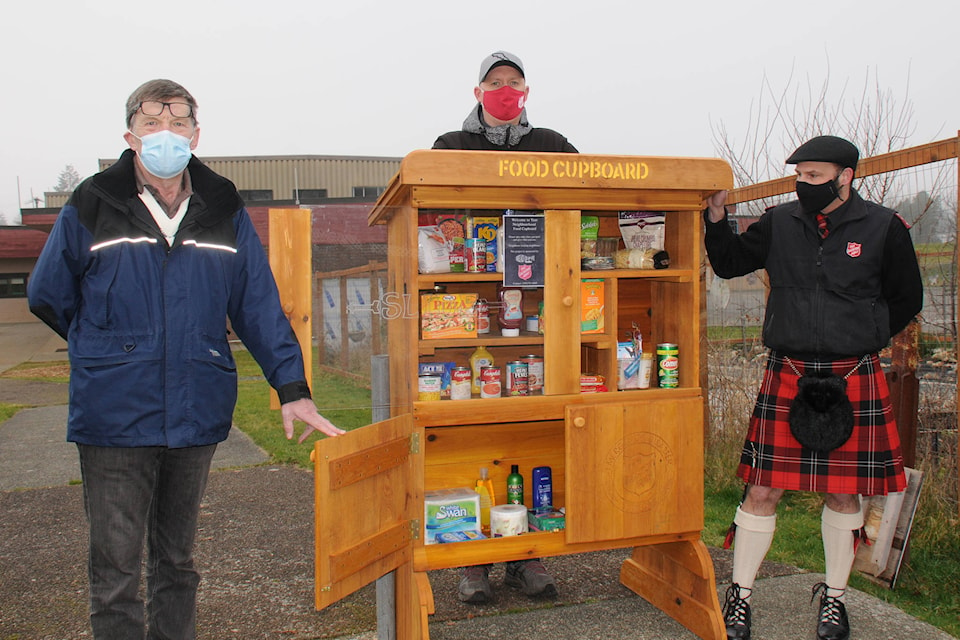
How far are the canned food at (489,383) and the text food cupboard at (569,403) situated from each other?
121mm

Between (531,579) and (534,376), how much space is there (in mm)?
966

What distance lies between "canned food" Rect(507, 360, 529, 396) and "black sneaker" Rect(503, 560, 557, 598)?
2.93 ft

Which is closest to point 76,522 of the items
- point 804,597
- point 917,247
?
point 804,597

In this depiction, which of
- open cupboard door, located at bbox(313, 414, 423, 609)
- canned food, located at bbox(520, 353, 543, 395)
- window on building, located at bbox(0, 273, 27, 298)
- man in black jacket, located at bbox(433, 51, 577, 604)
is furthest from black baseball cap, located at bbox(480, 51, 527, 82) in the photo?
window on building, located at bbox(0, 273, 27, 298)

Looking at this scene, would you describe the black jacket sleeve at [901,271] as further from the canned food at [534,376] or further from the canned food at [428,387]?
the canned food at [428,387]

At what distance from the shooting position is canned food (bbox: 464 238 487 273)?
303cm

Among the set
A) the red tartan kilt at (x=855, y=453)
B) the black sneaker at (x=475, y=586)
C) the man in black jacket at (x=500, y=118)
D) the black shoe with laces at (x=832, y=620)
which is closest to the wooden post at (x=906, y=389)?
the red tartan kilt at (x=855, y=453)

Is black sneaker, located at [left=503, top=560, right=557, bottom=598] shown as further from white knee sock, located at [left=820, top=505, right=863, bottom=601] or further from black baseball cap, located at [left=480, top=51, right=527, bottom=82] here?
black baseball cap, located at [left=480, top=51, right=527, bottom=82]

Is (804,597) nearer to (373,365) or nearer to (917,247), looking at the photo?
(917,247)

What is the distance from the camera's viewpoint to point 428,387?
2.89 m

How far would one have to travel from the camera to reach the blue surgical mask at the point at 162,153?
2209 mm

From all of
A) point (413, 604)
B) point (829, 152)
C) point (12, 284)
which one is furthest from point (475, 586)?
point (12, 284)

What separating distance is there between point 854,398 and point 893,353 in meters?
0.94

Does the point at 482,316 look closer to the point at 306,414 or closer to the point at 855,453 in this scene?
the point at 306,414
